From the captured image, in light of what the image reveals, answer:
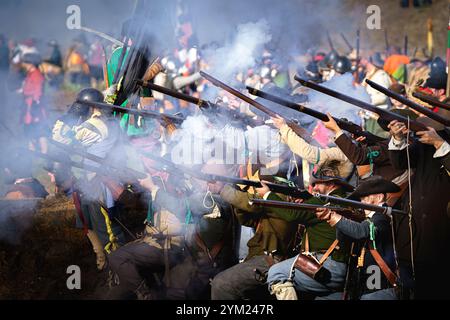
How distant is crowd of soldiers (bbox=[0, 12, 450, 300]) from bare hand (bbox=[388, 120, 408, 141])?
2 centimetres

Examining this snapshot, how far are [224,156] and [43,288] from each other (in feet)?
7.86

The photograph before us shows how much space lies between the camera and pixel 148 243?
6.51 metres

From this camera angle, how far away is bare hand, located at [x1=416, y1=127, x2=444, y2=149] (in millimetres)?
5148

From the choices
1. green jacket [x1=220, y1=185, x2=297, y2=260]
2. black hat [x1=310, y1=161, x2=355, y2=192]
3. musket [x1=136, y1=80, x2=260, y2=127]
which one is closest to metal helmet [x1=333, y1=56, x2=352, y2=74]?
musket [x1=136, y1=80, x2=260, y2=127]

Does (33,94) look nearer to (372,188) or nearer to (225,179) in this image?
(225,179)

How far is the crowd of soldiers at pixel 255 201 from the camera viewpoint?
17.3 ft

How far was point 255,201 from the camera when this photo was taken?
5012 mm

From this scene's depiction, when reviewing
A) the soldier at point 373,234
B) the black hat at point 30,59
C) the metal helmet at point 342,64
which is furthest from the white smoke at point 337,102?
the black hat at point 30,59

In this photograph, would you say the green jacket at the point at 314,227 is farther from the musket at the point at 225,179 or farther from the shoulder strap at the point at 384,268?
the shoulder strap at the point at 384,268

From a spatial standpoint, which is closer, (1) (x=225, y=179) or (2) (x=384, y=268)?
(2) (x=384, y=268)

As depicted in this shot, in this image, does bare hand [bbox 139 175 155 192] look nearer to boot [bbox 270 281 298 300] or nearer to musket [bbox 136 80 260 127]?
musket [bbox 136 80 260 127]

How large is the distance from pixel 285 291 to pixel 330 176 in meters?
1.12

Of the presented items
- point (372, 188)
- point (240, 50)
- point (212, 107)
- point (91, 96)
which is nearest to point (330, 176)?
point (372, 188)

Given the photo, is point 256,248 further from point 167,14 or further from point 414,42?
point 414,42
